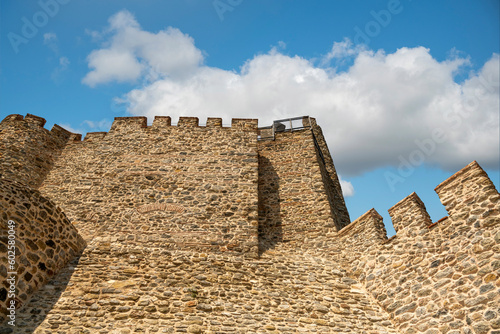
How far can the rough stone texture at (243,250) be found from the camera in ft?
21.1

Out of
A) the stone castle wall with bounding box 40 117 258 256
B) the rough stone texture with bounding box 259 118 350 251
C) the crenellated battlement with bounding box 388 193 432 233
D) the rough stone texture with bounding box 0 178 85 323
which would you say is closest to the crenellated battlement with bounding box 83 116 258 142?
the stone castle wall with bounding box 40 117 258 256

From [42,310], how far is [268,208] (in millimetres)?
6886

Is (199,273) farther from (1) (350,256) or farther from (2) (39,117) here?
(2) (39,117)

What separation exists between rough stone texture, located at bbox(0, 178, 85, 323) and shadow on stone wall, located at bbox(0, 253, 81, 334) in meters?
0.14

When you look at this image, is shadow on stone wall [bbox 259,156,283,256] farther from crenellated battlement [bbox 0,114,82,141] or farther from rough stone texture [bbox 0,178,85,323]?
crenellated battlement [bbox 0,114,82,141]

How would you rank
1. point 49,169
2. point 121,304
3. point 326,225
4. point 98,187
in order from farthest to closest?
point 49,169, point 98,187, point 326,225, point 121,304

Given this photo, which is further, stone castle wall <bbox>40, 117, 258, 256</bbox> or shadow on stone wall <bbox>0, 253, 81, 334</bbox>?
stone castle wall <bbox>40, 117, 258, 256</bbox>

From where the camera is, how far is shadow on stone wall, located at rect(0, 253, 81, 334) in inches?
243

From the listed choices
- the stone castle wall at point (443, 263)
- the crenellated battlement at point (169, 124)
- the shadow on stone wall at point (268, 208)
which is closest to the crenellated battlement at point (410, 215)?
the stone castle wall at point (443, 263)

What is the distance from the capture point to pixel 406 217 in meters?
7.81

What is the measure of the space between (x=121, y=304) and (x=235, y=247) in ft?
10.6

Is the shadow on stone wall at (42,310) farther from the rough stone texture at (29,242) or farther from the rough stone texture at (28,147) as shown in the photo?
the rough stone texture at (28,147)

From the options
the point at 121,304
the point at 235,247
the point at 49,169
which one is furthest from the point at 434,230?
the point at 49,169

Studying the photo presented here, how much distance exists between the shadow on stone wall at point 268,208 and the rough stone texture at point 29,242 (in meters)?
5.33
